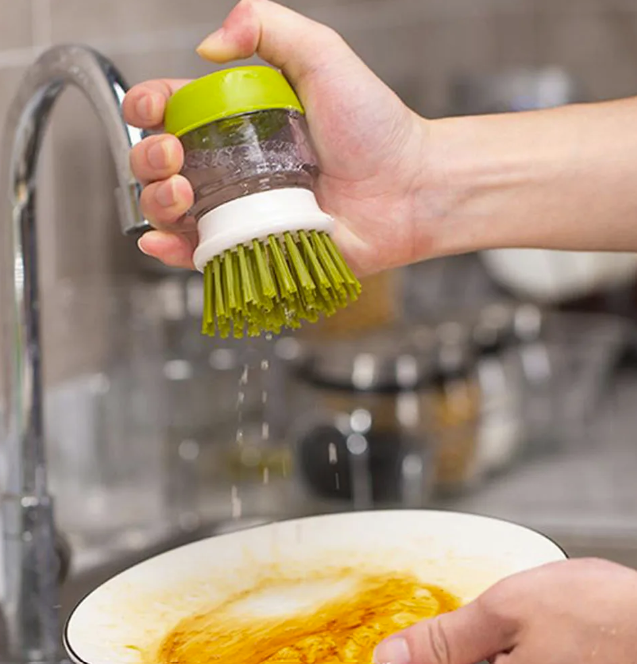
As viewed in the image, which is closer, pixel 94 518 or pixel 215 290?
pixel 215 290

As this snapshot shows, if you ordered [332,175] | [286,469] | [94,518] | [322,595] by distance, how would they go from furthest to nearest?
1. [286,469]
2. [94,518]
3. [332,175]
4. [322,595]

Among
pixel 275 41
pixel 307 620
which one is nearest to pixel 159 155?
pixel 275 41

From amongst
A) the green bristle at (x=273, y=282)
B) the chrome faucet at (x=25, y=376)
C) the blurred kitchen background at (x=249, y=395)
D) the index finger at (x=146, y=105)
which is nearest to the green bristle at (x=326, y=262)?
the green bristle at (x=273, y=282)

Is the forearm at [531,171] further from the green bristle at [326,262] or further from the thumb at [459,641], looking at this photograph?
the thumb at [459,641]

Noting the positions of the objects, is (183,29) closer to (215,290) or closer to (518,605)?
(215,290)

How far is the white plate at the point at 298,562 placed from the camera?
0.58 metres

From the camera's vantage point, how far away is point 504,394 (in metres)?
1.35

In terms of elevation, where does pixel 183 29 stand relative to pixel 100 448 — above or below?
above

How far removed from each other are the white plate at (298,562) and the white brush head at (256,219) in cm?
20

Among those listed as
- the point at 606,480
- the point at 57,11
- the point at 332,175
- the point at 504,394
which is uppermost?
the point at 57,11

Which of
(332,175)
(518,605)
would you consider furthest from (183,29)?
(518,605)

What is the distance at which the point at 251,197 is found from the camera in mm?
562

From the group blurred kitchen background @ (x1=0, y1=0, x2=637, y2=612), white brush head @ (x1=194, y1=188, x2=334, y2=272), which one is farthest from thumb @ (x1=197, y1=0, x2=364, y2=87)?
blurred kitchen background @ (x1=0, y1=0, x2=637, y2=612)

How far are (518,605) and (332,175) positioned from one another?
1.15 feet
